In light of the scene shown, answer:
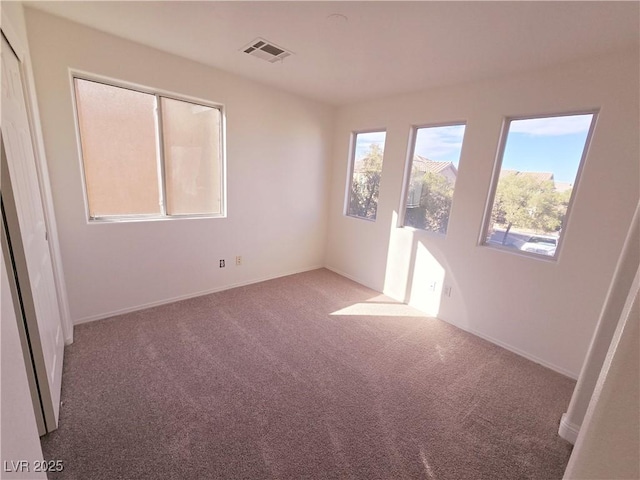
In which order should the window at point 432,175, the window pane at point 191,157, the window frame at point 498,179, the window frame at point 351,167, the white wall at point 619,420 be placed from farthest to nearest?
the window frame at point 351,167, the window at point 432,175, the window pane at point 191,157, the window frame at point 498,179, the white wall at point 619,420

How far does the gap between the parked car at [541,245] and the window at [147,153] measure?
10.6ft

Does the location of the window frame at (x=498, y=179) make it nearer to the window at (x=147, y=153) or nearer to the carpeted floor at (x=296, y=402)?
the carpeted floor at (x=296, y=402)

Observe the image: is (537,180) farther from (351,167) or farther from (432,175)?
(351,167)

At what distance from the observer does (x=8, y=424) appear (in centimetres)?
76

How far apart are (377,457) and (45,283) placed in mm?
2327

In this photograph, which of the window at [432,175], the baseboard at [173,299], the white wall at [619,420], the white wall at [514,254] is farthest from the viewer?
the window at [432,175]

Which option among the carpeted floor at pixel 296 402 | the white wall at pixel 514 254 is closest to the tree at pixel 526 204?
the white wall at pixel 514 254

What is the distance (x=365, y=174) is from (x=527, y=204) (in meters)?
1.97

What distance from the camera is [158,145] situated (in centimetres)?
274

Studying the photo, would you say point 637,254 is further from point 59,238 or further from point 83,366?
point 59,238

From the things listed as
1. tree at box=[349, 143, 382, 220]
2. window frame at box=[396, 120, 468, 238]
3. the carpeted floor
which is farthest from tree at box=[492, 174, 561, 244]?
tree at box=[349, 143, 382, 220]

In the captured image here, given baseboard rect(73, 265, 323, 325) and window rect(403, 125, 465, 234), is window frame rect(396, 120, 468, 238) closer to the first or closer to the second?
window rect(403, 125, 465, 234)

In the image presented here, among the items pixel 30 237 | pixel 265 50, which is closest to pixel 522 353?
pixel 265 50

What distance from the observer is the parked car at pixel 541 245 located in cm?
238
